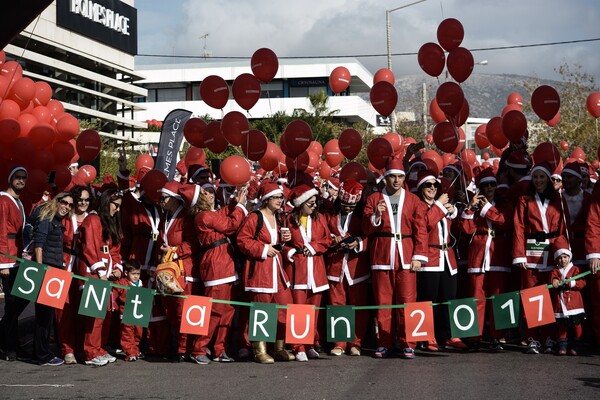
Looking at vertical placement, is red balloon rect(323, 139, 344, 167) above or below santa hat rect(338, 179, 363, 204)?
above

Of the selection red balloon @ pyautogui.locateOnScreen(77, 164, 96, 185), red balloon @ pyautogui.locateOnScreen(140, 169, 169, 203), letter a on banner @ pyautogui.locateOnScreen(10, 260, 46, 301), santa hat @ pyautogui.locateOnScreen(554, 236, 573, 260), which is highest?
red balloon @ pyautogui.locateOnScreen(77, 164, 96, 185)

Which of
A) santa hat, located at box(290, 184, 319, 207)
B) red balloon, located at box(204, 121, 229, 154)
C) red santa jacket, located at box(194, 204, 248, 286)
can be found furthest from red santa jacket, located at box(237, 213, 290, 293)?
red balloon, located at box(204, 121, 229, 154)

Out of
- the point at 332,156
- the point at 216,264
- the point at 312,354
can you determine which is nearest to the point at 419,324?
the point at 312,354

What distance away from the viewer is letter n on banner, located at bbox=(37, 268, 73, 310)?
9.34 metres

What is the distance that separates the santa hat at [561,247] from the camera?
31.3 ft

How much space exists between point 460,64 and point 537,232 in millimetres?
2420

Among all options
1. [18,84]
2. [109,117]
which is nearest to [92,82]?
[109,117]

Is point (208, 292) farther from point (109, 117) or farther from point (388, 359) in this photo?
point (109, 117)

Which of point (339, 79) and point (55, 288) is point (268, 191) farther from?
point (339, 79)

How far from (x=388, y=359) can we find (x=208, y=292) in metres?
2.09

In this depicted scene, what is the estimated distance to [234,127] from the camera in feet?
34.4

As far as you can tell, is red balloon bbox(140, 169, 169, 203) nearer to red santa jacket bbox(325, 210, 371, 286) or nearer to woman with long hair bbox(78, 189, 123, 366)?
woman with long hair bbox(78, 189, 123, 366)

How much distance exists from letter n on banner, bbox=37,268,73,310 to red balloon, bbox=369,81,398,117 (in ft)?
14.7

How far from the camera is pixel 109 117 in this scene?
2186 inches
